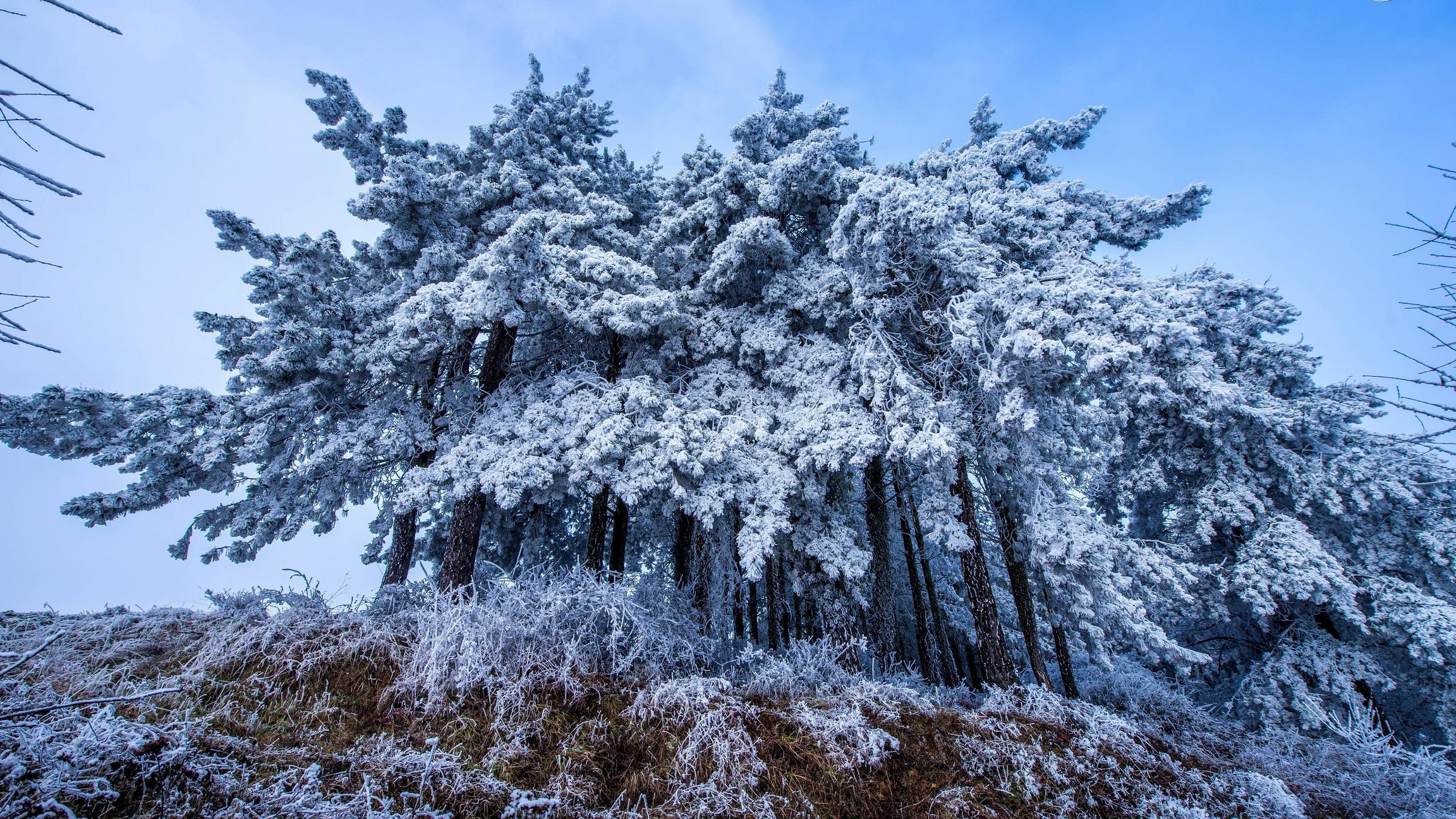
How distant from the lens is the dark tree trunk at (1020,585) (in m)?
8.88

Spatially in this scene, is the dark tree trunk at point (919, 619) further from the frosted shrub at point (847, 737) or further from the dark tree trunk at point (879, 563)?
the frosted shrub at point (847, 737)

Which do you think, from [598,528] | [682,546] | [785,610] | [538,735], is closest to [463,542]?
[598,528]

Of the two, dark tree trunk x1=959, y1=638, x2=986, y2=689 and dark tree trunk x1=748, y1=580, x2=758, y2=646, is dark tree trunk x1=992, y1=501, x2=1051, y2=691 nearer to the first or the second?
dark tree trunk x1=959, y1=638, x2=986, y2=689

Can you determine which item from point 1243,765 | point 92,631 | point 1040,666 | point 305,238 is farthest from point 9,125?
point 1040,666

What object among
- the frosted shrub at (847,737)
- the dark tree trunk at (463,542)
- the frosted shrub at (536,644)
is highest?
the dark tree trunk at (463,542)

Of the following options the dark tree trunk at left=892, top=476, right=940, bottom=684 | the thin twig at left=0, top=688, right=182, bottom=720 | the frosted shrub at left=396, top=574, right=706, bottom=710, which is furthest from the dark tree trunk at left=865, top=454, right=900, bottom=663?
the thin twig at left=0, top=688, right=182, bottom=720

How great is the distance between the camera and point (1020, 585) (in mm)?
10805

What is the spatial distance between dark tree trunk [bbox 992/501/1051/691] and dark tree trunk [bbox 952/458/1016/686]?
886 millimetres

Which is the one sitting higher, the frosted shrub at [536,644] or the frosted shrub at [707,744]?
the frosted shrub at [536,644]

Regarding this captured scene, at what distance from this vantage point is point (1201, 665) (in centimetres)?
1293

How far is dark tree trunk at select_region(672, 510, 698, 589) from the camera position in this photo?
37.6 ft


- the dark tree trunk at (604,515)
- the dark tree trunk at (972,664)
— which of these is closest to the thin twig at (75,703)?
the dark tree trunk at (604,515)

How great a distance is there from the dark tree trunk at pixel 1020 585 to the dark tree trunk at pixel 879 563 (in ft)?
6.57

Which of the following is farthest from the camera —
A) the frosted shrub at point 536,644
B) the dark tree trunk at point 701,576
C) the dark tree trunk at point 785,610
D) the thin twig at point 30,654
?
the dark tree trunk at point 785,610
